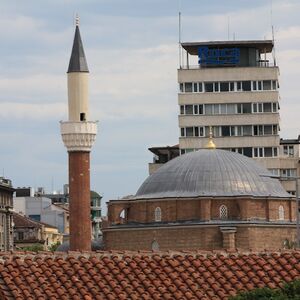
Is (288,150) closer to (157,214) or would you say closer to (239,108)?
(239,108)

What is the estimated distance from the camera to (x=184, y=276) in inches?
1262

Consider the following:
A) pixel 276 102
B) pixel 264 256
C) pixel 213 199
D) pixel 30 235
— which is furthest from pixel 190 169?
pixel 30 235

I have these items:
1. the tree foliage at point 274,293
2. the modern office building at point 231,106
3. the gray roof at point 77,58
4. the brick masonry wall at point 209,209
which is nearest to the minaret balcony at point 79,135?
the gray roof at point 77,58

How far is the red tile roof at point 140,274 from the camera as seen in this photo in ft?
102

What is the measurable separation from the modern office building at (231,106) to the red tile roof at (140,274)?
86783 millimetres

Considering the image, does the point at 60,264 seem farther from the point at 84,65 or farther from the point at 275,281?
the point at 84,65

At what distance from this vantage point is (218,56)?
401ft

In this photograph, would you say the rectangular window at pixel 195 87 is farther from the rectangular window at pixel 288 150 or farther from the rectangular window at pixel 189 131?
the rectangular window at pixel 288 150

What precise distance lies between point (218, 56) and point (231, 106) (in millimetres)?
4304

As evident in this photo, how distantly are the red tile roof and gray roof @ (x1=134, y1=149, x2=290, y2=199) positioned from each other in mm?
49569

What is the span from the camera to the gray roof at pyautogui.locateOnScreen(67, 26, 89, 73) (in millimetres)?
80688

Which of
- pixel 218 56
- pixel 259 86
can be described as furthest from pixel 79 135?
pixel 218 56

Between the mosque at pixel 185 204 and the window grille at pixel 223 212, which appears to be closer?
the mosque at pixel 185 204

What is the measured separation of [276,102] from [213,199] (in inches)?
1577
